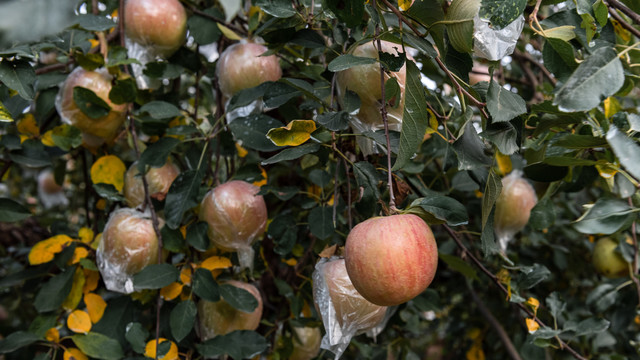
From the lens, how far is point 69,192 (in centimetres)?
286

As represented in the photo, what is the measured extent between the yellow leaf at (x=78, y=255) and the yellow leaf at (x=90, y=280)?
5cm

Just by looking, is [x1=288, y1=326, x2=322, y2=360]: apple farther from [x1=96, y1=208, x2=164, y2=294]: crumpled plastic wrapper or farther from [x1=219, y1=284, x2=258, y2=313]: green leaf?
[x1=96, y1=208, x2=164, y2=294]: crumpled plastic wrapper

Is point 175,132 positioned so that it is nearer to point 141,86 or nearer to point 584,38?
point 141,86

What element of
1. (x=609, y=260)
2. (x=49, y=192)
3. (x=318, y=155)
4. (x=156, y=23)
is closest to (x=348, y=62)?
(x=318, y=155)

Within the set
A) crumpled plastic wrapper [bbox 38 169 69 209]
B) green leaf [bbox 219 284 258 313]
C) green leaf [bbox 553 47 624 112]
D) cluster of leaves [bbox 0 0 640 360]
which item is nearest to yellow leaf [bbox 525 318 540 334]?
cluster of leaves [bbox 0 0 640 360]

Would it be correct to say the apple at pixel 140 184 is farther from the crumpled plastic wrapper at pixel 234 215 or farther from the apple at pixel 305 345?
the apple at pixel 305 345

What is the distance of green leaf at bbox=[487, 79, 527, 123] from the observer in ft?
2.11

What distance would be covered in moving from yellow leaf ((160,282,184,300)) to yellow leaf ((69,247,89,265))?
0.27 m

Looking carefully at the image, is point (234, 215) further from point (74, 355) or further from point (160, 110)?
point (74, 355)

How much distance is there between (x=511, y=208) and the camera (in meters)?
1.37

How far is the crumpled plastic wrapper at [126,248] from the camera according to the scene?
1091 mm

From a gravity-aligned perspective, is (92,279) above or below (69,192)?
above

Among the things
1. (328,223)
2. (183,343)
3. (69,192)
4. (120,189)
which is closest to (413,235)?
(328,223)

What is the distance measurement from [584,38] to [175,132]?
2.65ft
